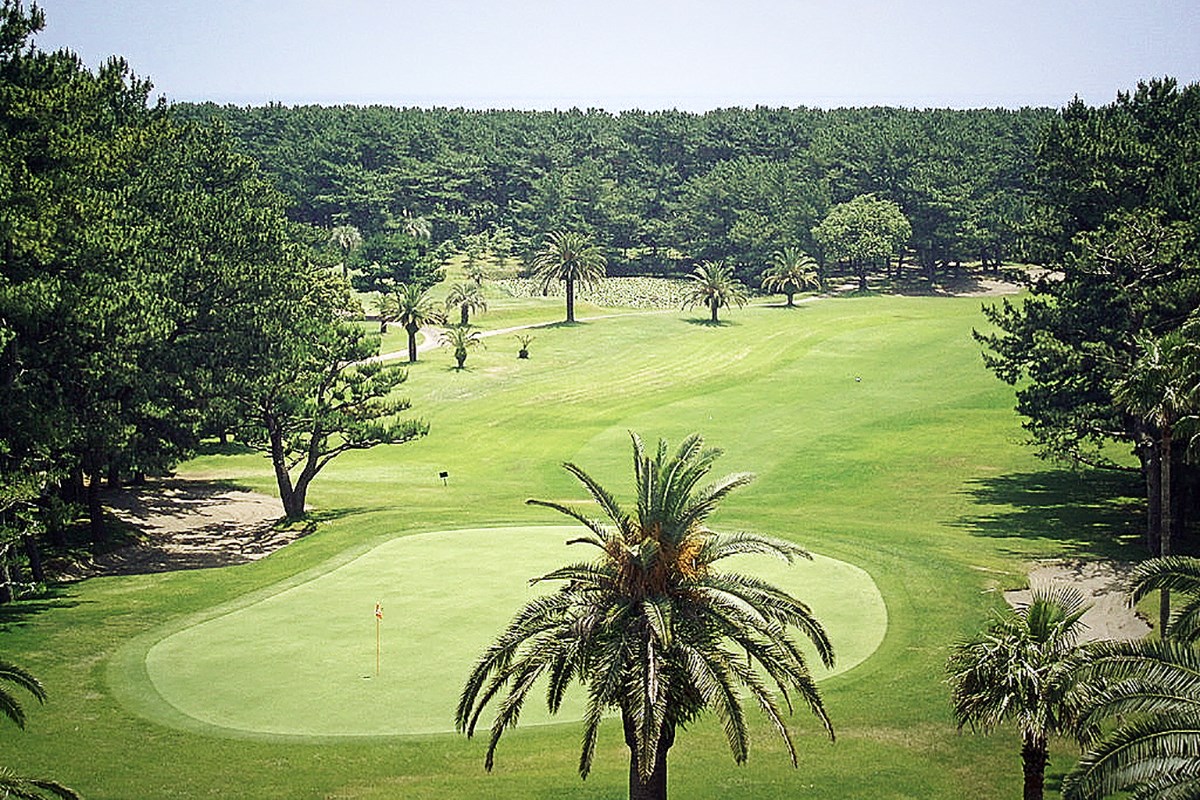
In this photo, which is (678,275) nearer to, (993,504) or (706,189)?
(706,189)

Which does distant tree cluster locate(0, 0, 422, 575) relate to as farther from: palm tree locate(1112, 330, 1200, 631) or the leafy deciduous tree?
the leafy deciduous tree

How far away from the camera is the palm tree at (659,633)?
20375 mm

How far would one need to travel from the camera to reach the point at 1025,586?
3966cm

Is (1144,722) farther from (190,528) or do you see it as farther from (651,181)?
(651,181)

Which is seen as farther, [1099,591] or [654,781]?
[1099,591]

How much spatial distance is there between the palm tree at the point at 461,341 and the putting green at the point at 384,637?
47564 mm

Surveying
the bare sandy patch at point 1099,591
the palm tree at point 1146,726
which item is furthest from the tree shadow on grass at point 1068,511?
the palm tree at point 1146,726

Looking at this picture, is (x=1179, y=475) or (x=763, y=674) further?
(x=1179, y=475)

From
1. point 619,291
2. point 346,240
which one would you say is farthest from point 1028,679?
point 346,240

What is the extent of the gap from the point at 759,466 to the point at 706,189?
96948mm

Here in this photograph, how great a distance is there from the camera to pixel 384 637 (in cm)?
3173

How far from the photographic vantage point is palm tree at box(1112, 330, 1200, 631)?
31781 mm

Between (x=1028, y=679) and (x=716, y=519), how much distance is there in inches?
1164

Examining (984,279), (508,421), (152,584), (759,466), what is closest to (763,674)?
(152,584)
